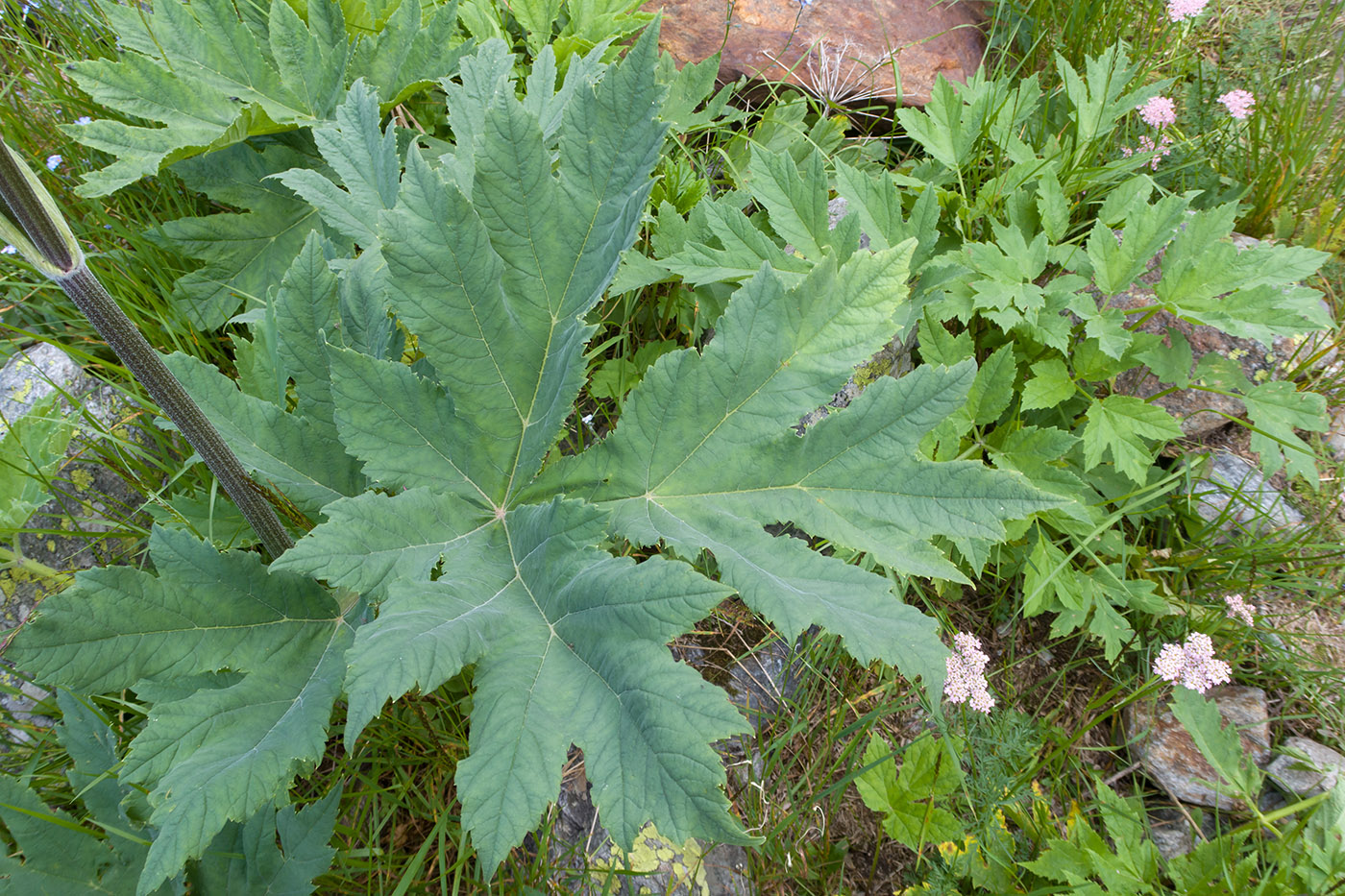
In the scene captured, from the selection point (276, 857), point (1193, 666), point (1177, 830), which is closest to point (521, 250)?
point (276, 857)

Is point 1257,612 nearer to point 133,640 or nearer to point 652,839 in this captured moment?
point 652,839

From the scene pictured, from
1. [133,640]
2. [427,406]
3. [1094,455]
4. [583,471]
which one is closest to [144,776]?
[133,640]

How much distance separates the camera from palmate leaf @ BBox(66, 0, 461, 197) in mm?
2289

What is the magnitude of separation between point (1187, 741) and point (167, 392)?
2909mm

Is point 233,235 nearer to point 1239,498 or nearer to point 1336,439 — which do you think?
point 1239,498

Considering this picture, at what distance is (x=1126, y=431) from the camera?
241 centimetres

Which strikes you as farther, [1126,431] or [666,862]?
[1126,431]

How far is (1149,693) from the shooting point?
2.54 meters

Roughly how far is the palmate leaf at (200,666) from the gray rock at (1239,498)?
8.95 feet

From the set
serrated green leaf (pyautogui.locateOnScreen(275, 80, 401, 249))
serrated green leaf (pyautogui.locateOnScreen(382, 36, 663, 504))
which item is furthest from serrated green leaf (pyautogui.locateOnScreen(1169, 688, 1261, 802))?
serrated green leaf (pyautogui.locateOnScreen(275, 80, 401, 249))

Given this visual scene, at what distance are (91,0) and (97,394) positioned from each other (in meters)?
1.58

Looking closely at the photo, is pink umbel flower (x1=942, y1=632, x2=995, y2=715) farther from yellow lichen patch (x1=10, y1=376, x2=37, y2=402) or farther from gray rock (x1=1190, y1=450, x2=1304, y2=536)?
yellow lichen patch (x1=10, y1=376, x2=37, y2=402)

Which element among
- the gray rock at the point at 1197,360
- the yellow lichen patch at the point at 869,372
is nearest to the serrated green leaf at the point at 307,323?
the yellow lichen patch at the point at 869,372

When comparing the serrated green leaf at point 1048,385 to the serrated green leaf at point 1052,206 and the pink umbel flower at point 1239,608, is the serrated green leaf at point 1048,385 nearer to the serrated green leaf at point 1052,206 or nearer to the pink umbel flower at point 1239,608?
the serrated green leaf at point 1052,206
